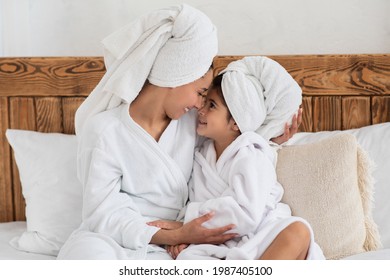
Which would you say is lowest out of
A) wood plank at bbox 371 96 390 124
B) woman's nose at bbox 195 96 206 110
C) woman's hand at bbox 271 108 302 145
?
wood plank at bbox 371 96 390 124

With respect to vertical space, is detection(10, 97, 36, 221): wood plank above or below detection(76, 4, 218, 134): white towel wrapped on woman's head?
below

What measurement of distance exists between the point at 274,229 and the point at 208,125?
37 centimetres

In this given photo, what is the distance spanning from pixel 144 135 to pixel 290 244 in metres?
0.53

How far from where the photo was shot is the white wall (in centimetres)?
238

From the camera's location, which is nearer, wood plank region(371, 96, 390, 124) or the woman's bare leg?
the woman's bare leg

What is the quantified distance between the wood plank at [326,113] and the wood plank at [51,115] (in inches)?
37.7

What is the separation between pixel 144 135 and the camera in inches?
69.2

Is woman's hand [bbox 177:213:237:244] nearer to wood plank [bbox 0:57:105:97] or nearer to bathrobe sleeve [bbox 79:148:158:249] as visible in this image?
bathrobe sleeve [bbox 79:148:158:249]

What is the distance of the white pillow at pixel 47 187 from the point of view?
2064 mm

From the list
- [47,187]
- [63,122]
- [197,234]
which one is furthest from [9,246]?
[197,234]

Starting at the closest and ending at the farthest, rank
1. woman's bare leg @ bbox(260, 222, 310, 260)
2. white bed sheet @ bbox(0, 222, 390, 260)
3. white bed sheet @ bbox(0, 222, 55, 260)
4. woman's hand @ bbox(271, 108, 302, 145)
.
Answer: woman's bare leg @ bbox(260, 222, 310, 260), white bed sheet @ bbox(0, 222, 390, 260), woman's hand @ bbox(271, 108, 302, 145), white bed sheet @ bbox(0, 222, 55, 260)

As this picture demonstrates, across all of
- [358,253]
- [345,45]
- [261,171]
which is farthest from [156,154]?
[345,45]

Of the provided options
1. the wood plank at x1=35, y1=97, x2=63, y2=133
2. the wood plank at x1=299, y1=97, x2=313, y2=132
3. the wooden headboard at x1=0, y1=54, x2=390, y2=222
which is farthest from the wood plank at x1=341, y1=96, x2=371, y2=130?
the wood plank at x1=35, y1=97, x2=63, y2=133
